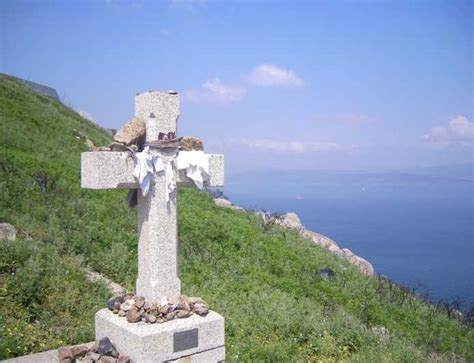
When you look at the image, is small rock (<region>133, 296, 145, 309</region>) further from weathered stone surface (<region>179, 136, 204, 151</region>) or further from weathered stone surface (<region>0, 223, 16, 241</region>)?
weathered stone surface (<region>0, 223, 16, 241</region>)

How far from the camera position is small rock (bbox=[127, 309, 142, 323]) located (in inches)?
225

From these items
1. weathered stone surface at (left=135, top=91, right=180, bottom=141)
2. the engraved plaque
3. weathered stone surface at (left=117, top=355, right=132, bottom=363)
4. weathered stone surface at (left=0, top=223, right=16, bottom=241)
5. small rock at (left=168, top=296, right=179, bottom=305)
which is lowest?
weathered stone surface at (left=117, top=355, right=132, bottom=363)

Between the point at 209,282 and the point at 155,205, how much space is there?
413 cm

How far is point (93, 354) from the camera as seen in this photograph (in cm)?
561

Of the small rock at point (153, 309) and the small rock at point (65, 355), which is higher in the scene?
the small rock at point (153, 309)

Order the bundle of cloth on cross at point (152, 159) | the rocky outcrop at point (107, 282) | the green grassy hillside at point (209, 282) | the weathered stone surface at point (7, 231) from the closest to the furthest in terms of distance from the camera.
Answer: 1. the bundle of cloth on cross at point (152, 159)
2. the green grassy hillside at point (209, 282)
3. the rocky outcrop at point (107, 282)
4. the weathered stone surface at point (7, 231)

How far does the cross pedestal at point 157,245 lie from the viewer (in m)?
5.66

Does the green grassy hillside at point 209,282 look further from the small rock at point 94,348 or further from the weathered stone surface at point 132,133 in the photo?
the weathered stone surface at point 132,133

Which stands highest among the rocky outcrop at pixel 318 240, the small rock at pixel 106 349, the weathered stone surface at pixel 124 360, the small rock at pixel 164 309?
the small rock at pixel 164 309

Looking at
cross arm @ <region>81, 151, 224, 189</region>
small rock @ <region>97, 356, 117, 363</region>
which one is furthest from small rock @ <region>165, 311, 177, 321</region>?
cross arm @ <region>81, 151, 224, 189</region>

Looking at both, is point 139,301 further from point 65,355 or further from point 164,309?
point 65,355

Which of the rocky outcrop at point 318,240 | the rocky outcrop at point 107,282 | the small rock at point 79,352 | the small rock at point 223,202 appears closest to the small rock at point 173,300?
the small rock at point 79,352

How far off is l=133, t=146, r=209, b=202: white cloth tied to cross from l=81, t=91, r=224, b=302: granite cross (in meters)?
0.06

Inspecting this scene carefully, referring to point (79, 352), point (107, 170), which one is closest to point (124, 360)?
point (79, 352)
